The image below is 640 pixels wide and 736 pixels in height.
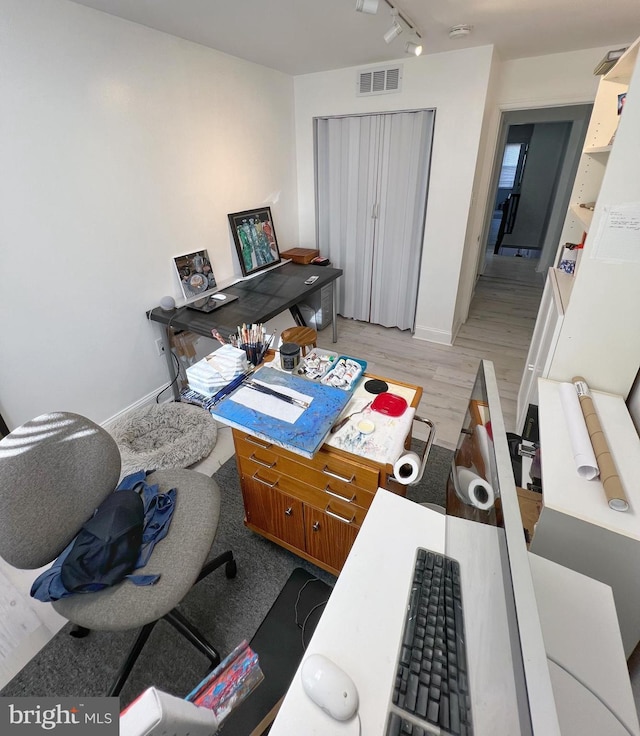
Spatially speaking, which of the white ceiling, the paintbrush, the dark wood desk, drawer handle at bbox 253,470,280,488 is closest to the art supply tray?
the paintbrush

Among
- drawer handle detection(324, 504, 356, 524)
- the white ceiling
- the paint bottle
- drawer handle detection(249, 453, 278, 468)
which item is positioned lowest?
drawer handle detection(324, 504, 356, 524)

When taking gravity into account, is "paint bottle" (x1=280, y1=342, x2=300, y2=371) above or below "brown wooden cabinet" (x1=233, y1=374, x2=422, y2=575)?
above

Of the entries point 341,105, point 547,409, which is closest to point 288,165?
point 341,105

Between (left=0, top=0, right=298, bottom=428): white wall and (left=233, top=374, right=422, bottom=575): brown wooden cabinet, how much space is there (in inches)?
54.9

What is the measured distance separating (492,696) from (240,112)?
342cm

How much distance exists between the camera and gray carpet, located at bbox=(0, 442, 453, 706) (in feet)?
4.07

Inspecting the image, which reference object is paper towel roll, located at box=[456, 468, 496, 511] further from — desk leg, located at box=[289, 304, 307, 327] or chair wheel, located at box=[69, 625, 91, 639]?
desk leg, located at box=[289, 304, 307, 327]

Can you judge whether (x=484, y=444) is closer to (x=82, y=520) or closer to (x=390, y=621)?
(x=390, y=621)

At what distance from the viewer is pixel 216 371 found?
4.96ft

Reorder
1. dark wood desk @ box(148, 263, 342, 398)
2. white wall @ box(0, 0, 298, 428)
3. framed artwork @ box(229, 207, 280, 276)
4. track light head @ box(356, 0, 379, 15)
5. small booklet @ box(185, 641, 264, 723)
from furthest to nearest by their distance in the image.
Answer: framed artwork @ box(229, 207, 280, 276) < dark wood desk @ box(148, 263, 342, 398) < white wall @ box(0, 0, 298, 428) < track light head @ box(356, 0, 379, 15) < small booklet @ box(185, 641, 264, 723)

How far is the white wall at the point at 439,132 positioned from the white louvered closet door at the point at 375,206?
0.10 meters

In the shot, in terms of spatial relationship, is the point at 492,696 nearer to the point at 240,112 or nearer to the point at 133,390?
the point at 133,390

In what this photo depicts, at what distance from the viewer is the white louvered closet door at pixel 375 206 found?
3.06 meters

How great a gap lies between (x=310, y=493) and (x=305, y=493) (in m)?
0.02
